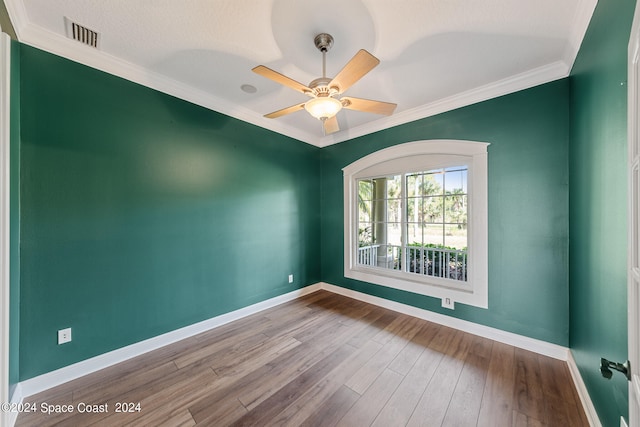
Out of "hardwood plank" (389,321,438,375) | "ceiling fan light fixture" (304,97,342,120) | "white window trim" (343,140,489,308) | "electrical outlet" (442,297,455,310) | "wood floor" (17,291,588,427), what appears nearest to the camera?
"wood floor" (17,291,588,427)

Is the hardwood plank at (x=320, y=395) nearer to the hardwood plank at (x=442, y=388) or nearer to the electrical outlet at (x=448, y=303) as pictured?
the hardwood plank at (x=442, y=388)

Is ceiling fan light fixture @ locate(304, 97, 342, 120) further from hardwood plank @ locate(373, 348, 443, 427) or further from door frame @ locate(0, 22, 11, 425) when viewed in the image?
hardwood plank @ locate(373, 348, 443, 427)

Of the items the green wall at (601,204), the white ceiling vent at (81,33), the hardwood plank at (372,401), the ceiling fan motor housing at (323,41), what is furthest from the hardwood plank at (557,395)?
the white ceiling vent at (81,33)

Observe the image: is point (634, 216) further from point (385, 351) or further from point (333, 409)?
point (385, 351)

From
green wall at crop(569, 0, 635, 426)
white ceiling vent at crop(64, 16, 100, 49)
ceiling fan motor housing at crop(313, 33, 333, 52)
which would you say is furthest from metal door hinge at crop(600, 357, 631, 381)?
white ceiling vent at crop(64, 16, 100, 49)

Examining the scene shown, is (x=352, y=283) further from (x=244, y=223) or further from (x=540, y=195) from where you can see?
(x=540, y=195)

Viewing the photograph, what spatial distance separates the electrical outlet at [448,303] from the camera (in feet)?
9.17

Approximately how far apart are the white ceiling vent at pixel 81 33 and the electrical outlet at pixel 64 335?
7.84 feet

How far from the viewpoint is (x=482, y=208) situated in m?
2.60

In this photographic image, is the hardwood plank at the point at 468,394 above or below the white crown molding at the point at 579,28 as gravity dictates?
below

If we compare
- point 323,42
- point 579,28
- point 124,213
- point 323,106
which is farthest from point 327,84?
point 124,213

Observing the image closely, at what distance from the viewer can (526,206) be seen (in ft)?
7.71

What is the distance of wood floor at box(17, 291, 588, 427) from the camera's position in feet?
5.21

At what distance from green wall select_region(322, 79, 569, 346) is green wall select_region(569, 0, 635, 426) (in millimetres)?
199
